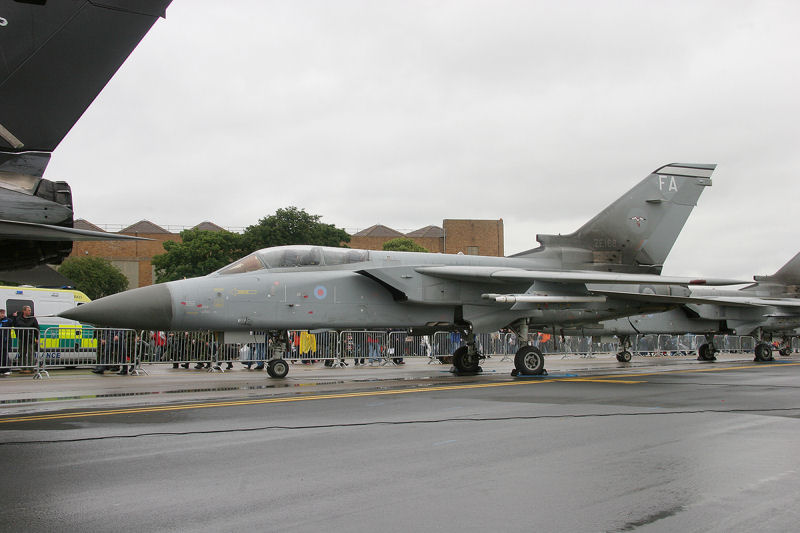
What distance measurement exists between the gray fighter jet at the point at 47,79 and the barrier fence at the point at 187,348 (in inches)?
283

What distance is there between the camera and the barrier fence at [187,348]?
16031mm

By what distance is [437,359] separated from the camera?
82.5 feet

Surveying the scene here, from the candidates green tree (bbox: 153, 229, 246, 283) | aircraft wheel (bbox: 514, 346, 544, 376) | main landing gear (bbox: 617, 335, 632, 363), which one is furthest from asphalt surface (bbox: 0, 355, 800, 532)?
green tree (bbox: 153, 229, 246, 283)

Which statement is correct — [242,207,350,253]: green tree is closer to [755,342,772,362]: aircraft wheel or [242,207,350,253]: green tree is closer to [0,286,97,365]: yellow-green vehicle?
[0,286,97,365]: yellow-green vehicle

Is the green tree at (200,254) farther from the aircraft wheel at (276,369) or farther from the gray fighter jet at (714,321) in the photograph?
the aircraft wheel at (276,369)

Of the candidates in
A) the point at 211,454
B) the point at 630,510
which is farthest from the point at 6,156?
the point at 630,510

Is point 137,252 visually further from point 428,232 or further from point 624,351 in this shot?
point 624,351

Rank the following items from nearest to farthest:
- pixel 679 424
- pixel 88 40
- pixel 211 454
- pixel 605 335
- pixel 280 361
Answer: pixel 211 454
pixel 88 40
pixel 679 424
pixel 280 361
pixel 605 335

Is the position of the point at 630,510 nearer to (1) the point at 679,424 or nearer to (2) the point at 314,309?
(1) the point at 679,424

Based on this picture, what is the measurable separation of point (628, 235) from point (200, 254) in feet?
141

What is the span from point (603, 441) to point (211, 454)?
319 centimetres

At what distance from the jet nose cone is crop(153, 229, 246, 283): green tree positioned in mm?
41426

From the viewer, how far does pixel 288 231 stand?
5066 centimetres

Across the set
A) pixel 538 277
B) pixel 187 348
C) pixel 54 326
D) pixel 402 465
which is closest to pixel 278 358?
pixel 538 277
